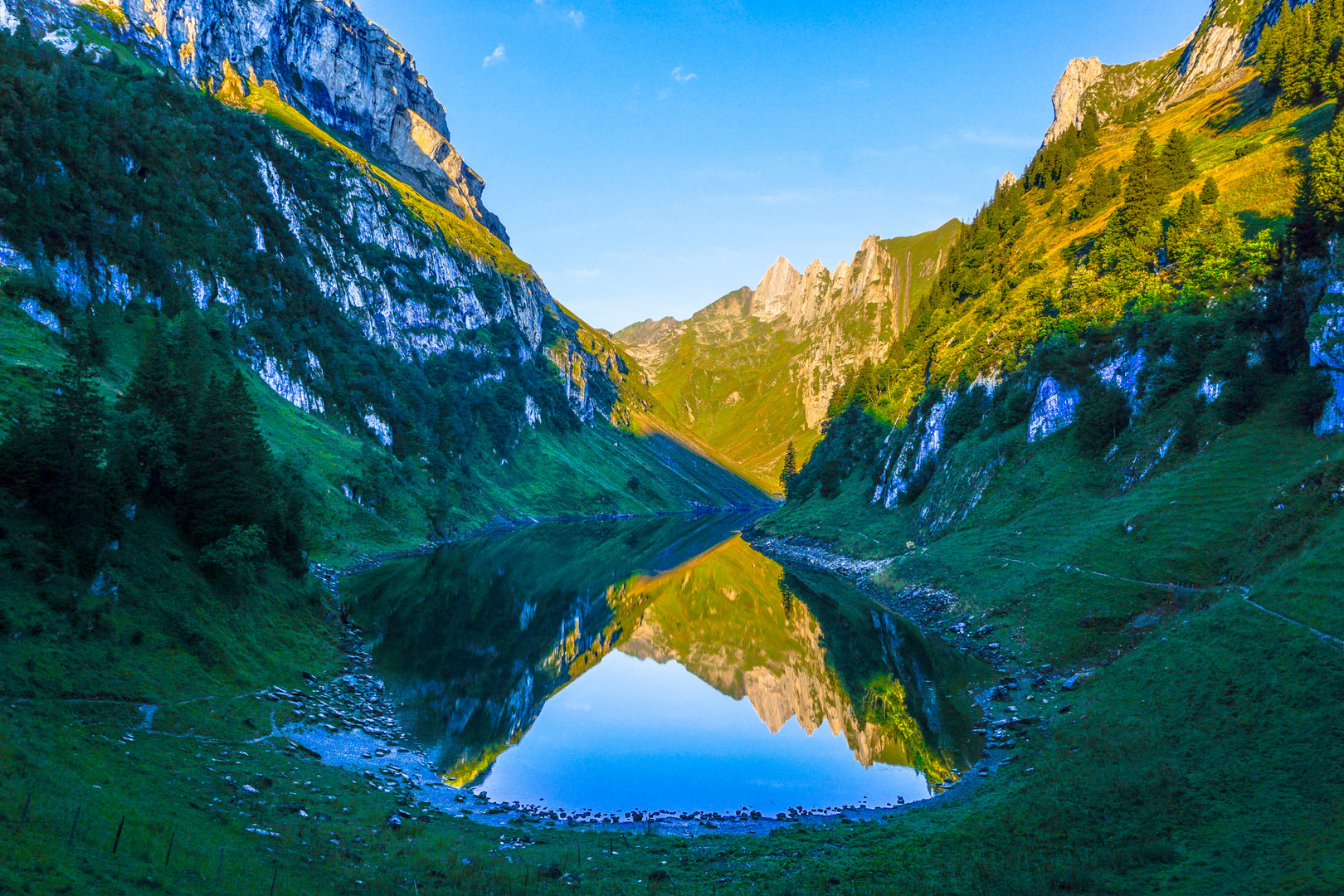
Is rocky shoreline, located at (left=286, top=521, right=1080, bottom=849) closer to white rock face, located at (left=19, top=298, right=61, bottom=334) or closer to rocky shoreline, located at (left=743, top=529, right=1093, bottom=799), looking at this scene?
rocky shoreline, located at (left=743, top=529, right=1093, bottom=799)

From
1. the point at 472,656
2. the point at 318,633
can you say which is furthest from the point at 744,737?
the point at 318,633

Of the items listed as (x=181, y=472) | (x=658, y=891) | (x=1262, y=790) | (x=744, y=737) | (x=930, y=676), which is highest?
(x=181, y=472)

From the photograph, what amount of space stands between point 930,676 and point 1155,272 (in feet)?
188

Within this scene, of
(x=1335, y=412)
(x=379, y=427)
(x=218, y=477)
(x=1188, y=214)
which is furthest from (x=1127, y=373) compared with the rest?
(x=379, y=427)

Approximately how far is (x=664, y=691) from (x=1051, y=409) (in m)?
52.6

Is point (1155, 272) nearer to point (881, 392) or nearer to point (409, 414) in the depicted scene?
point (881, 392)

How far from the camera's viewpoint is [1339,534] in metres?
29.0

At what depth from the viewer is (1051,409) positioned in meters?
71.2

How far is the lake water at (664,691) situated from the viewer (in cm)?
3089

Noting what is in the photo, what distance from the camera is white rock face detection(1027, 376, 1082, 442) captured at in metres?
69.1

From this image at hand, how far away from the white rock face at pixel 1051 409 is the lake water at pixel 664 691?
26.7 m

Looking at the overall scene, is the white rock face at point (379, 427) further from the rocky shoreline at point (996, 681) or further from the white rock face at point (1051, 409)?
the white rock face at point (1051, 409)

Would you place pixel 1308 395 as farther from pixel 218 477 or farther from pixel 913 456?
pixel 218 477

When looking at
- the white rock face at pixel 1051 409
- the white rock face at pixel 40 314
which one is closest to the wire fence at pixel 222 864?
the white rock face at pixel 1051 409
